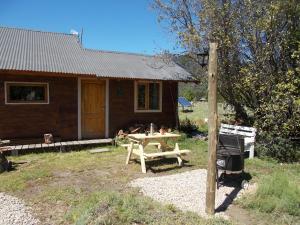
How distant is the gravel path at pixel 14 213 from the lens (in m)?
4.60

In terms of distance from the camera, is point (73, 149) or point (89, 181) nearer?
point (89, 181)

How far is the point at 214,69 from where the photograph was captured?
495 centimetres

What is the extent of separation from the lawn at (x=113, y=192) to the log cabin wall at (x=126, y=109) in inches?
121

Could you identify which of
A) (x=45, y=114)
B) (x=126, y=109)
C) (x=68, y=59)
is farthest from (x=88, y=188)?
(x=68, y=59)

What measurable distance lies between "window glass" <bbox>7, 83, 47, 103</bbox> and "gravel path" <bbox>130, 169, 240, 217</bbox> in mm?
5434

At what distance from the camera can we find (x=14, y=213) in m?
4.88

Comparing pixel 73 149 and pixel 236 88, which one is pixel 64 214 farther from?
pixel 236 88

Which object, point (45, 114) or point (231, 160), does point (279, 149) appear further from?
point (45, 114)

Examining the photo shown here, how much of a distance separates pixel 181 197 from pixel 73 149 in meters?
5.46

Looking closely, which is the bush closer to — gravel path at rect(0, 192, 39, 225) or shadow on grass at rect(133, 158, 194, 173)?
shadow on grass at rect(133, 158, 194, 173)

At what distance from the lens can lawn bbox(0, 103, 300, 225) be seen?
469 centimetres

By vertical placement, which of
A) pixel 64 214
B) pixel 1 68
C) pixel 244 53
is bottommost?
pixel 64 214

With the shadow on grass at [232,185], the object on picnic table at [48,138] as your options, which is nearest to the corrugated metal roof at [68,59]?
the object on picnic table at [48,138]

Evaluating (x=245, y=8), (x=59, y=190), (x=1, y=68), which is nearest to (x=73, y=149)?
(x=1, y=68)
